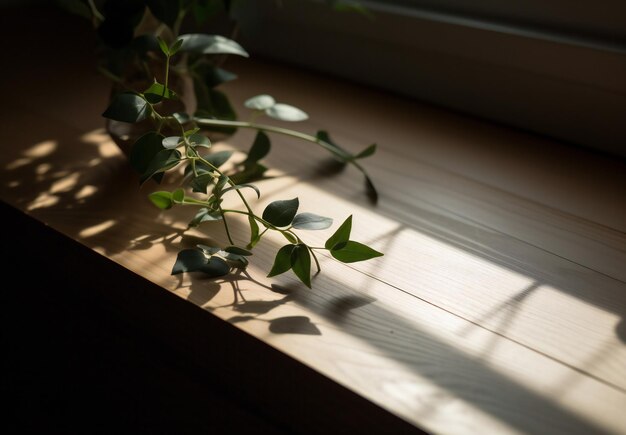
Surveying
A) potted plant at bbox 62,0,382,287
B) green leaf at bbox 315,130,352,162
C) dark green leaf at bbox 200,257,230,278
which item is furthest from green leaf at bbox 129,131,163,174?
green leaf at bbox 315,130,352,162

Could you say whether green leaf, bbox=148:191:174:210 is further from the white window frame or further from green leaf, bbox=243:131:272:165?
the white window frame

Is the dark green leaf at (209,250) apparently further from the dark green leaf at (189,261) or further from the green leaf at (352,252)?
the green leaf at (352,252)

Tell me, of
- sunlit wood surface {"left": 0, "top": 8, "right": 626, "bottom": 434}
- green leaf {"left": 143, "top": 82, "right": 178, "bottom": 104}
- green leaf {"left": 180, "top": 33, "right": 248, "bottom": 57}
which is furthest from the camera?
green leaf {"left": 180, "top": 33, "right": 248, "bottom": 57}

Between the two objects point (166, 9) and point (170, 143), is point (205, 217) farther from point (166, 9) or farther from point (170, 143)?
point (166, 9)

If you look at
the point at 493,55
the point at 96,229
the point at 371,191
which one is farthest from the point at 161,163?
the point at 493,55

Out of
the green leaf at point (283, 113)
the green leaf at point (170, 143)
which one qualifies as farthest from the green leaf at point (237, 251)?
the green leaf at point (283, 113)

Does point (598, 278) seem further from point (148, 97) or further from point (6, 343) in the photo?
point (6, 343)
